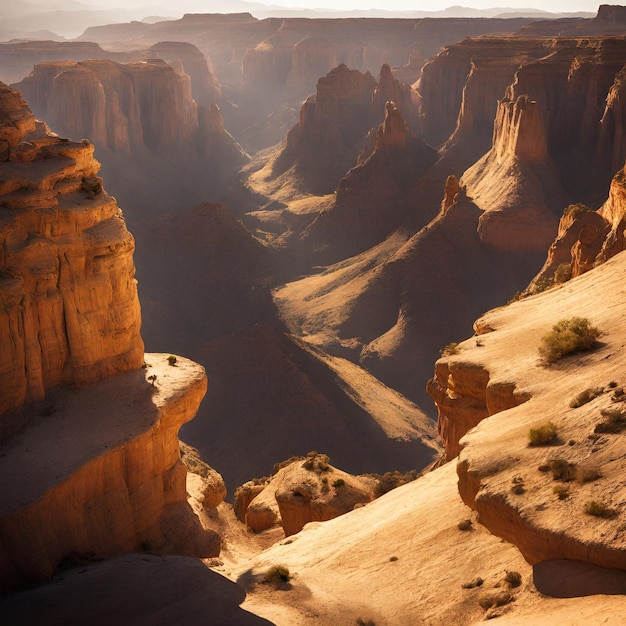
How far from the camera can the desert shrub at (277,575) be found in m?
23.2

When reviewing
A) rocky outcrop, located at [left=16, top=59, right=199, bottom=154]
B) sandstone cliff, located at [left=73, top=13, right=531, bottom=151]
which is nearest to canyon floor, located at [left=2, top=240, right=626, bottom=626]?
rocky outcrop, located at [left=16, top=59, right=199, bottom=154]

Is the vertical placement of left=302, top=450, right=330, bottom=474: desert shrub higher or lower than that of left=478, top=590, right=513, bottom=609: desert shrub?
lower

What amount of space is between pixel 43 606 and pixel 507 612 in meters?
11.5

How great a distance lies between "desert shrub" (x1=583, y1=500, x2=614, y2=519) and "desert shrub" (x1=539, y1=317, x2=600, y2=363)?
7.92 metres

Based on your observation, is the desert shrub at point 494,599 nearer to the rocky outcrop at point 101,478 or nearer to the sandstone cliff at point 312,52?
the rocky outcrop at point 101,478

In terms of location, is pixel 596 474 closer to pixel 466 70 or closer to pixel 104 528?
pixel 104 528

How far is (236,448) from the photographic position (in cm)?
5009

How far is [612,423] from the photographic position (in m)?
20.9

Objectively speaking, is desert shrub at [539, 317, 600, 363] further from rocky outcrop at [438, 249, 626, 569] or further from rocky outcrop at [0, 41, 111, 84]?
rocky outcrop at [0, 41, 111, 84]

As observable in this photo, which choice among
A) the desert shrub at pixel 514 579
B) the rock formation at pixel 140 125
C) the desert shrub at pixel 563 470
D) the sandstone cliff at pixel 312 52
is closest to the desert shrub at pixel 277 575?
the desert shrub at pixel 514 579

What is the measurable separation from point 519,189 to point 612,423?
4916 cm

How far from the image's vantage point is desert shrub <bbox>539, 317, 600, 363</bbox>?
2570cm

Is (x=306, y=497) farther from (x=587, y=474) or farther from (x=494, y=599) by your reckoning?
(x=587, y=474)

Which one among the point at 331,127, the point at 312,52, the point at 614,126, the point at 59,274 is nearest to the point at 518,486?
the point at 59,274
